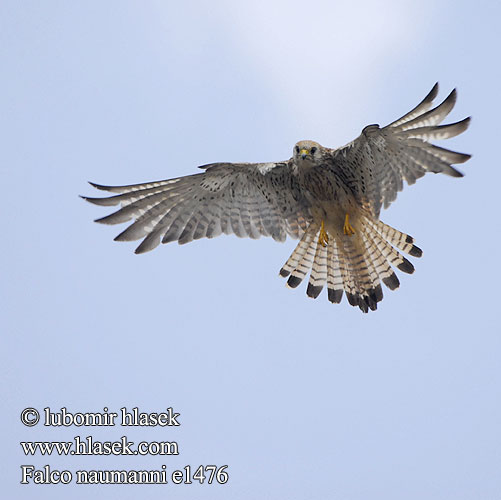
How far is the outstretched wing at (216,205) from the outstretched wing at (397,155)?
849 mm

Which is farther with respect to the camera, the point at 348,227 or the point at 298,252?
the point at 298,252

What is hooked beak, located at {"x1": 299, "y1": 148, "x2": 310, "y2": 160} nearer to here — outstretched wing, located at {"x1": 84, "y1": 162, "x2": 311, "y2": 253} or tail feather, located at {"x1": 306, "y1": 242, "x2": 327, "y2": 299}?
outstretched wing, located at {"x1": 84, "y1": 162, "x2": 311, "y2": 253}

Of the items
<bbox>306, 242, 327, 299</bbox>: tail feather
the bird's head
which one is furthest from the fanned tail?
the bird's head

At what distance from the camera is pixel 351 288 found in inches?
373

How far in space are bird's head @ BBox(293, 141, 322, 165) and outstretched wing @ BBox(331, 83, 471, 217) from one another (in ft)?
0.58

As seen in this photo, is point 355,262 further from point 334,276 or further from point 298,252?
point 298,252

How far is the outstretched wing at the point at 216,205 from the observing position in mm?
9430

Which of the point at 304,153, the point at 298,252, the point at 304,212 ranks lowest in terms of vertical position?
the point at 298,252

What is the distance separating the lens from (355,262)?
9.48m

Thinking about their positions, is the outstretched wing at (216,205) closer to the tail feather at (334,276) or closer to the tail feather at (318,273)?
A: the tail feather at (318,273)

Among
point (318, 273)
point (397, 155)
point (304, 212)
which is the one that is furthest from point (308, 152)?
point (318, 273)

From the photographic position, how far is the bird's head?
9039 mm

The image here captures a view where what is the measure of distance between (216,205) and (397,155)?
7.84 feet

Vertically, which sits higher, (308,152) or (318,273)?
(308,152)
